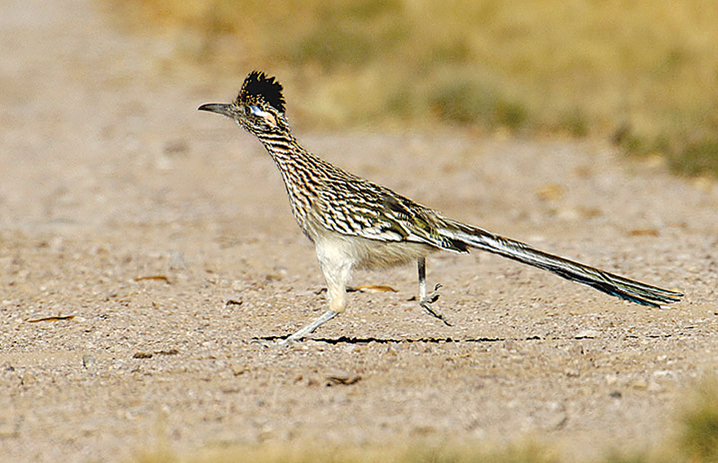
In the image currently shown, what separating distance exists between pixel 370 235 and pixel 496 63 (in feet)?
31.4

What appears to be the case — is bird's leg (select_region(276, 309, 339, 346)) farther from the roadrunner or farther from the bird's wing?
the bird's wing

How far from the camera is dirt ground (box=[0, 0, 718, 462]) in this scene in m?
4.61

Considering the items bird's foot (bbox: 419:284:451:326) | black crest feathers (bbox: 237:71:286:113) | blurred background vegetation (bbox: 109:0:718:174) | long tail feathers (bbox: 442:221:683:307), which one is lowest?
bird's foot (bbox: 419:284:451:326)

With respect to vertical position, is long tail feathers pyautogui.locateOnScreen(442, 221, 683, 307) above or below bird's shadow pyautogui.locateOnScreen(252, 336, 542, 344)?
above

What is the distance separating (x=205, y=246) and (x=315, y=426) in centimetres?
420

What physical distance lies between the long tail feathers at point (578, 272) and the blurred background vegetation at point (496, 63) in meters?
5.86

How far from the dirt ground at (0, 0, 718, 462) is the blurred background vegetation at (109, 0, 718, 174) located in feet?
1.95

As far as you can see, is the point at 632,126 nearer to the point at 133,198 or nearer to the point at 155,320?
the point at 133,198

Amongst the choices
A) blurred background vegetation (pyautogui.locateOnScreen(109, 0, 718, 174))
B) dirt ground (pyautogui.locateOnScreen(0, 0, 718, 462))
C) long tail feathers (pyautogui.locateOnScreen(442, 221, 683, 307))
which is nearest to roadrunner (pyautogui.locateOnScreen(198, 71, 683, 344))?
long tail feathers (pyautogui.locateOnScreen(442, 221, 683, 307))

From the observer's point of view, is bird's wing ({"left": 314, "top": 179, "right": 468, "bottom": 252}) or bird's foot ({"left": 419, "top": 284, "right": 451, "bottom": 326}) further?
bird's foot ({"left": 419, "top": 284, "right": 451, "bottom": 326})

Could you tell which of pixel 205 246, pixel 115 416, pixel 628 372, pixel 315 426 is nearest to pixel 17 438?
pixel 115 416

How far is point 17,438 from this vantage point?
4430 millimetres

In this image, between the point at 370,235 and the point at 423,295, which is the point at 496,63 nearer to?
the point at 423,295

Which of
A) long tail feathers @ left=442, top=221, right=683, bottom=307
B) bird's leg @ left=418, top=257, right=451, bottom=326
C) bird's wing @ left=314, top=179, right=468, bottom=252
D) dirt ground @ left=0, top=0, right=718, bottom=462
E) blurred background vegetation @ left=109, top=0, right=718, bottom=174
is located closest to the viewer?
dirt ground @ left=0, top=0, right=718, bottom=462
